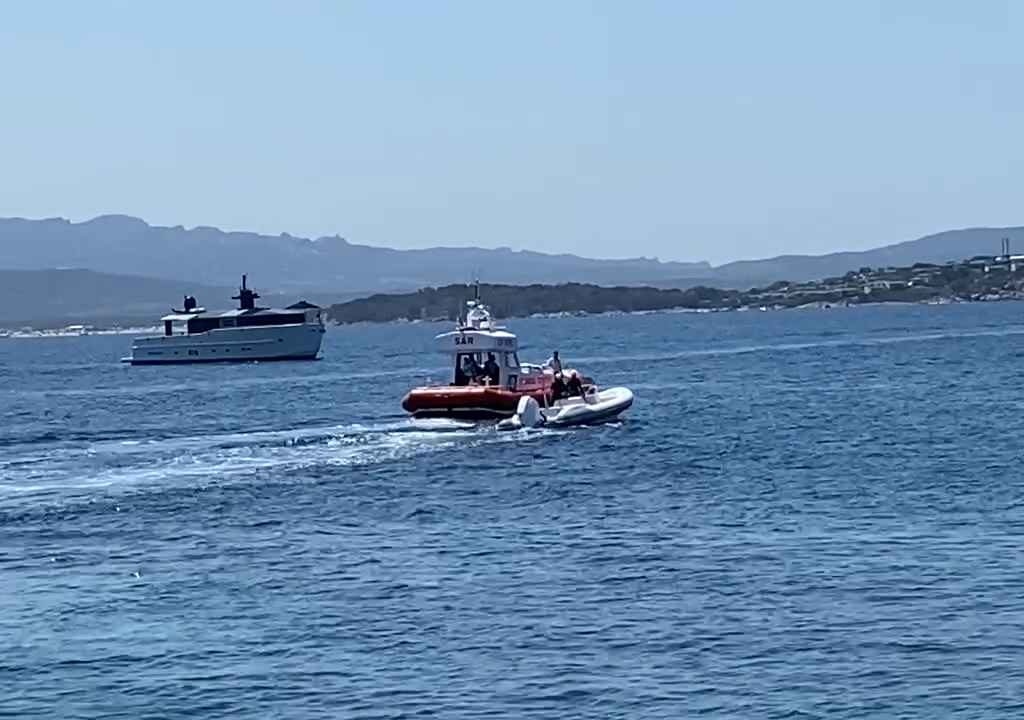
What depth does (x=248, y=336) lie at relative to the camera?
14300 centimetres

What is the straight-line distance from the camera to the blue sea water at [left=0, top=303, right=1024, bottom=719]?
24984mm

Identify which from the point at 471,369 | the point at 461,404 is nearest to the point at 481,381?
the point at 471,369

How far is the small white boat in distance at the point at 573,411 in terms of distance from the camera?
202 feet

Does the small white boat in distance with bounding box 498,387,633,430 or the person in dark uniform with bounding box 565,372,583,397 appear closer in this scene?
the small white boat in distance with bounding box 498,387,633,430

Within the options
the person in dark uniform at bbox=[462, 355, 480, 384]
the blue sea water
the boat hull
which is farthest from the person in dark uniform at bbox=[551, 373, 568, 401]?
the boat hull

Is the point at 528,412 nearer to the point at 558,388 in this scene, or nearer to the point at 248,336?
the point at 558,388

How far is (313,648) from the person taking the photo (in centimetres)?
2744

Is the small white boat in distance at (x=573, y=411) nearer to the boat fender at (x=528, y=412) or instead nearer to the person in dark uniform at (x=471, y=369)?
the boat fender at (x=528, y=412)

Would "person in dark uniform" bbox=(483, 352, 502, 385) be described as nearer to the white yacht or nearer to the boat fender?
the boat fender

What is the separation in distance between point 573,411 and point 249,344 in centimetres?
8131

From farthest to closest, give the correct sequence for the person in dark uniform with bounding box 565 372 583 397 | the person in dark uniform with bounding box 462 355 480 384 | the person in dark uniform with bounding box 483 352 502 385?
the person in dark uniform with bounding box 565 372 583 397
the person in dark uniform with bounding box 462 355 480 384
the person in dark uniform with bounding box 483 352 502 385

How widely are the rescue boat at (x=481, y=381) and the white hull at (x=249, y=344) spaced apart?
7399 cm

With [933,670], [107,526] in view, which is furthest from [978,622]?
[107,526]

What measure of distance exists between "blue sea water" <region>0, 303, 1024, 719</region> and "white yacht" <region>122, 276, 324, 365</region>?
243 ft
